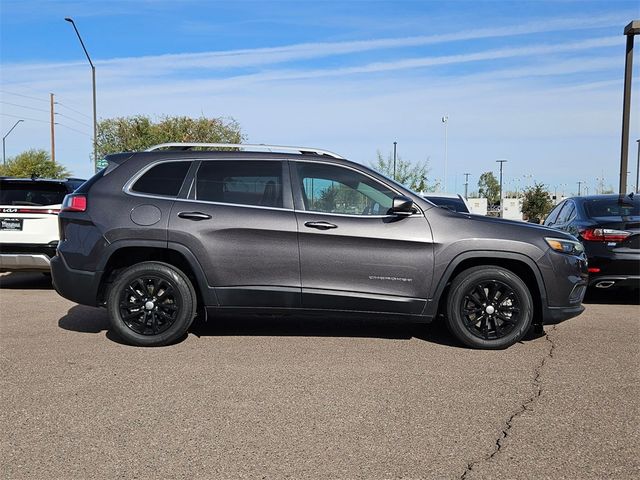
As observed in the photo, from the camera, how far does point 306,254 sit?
19.2 ft

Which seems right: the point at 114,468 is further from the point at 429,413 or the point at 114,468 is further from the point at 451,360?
the point at 451,360

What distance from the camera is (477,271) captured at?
232 inches

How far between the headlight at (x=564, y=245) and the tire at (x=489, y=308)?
0.46m

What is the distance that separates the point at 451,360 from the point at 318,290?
1359 millimetres

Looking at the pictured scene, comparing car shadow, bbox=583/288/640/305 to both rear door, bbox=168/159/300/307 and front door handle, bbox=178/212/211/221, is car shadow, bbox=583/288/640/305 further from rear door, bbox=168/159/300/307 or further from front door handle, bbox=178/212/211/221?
front door handle, bbox=178/212/211/221

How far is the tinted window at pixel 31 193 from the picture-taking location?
9273 millimetres

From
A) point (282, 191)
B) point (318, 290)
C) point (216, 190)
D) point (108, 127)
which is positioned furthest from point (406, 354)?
point (108, 127)

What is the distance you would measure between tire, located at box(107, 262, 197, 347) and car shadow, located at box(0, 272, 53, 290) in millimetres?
4668

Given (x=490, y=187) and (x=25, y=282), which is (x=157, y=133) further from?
(x=490, y=187)

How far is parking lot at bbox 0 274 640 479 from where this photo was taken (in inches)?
136

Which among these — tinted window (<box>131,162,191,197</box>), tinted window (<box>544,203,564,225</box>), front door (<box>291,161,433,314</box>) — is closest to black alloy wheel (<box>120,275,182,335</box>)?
tinted window (<box>131,162,191,197</box>)

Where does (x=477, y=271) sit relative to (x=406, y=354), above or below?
above

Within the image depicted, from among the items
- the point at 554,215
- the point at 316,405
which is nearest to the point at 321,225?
the point at 316,405

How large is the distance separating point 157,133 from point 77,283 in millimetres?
24311
